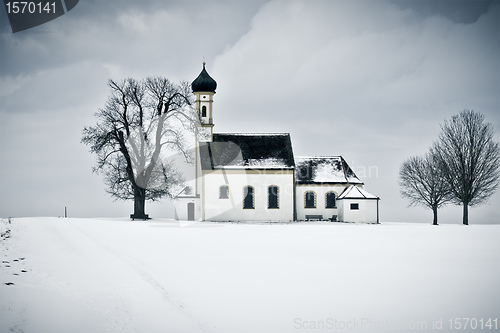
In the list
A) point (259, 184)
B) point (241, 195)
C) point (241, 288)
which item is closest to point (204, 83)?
point (259, 184)

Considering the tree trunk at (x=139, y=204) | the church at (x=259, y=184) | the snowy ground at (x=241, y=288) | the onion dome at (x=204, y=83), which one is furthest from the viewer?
the onion dome at (x=204, y=83)

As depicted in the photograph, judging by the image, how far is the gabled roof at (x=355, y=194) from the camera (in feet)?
140

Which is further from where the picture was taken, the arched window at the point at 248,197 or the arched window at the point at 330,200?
the arched window at the point at 330,200

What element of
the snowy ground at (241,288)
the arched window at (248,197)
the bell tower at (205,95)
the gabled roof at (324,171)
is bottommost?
the snowy ground at (241,288)

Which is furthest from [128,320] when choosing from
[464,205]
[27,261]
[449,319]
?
[464,205]

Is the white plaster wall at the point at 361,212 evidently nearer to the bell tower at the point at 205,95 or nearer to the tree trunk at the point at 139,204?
the bell tower at the point at 205,95

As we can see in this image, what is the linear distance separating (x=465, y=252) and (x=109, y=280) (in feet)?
41.5

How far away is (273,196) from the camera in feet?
144

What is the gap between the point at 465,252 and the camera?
56.0ft

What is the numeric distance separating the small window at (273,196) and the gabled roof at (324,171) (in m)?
2.73

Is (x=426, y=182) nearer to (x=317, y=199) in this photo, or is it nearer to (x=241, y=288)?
(x=317, y=199)

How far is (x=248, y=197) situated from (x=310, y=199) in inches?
240

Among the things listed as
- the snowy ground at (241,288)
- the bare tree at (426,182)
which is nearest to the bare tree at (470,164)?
the bare tree at (426,182)

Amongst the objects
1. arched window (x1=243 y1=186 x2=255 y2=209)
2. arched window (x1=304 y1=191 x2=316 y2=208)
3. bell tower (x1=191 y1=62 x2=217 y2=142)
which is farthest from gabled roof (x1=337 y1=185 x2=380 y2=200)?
bell tower (x1=191 y1=62 x2=217 y2=142)
